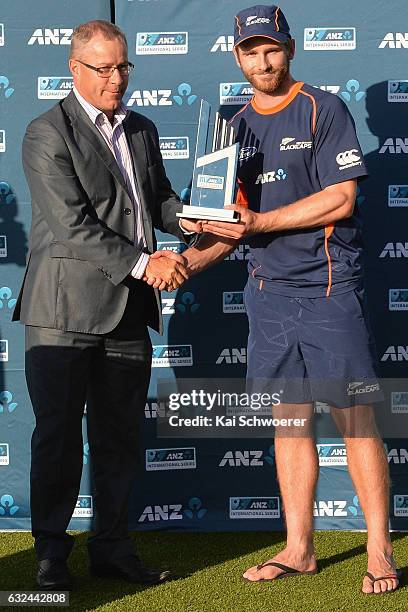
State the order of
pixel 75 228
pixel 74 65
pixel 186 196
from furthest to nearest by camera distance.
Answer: pixel 186 196 < pixel 74 65 < pixel 75 228

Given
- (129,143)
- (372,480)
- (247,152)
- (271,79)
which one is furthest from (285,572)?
(271,79)

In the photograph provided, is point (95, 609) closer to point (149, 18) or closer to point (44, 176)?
point (44, 176)

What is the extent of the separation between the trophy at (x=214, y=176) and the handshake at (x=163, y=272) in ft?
0.57

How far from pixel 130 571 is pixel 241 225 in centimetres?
141

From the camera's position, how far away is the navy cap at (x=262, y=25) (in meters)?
3.48

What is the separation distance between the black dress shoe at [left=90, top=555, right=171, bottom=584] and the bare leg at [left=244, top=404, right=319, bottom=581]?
13.8 inches

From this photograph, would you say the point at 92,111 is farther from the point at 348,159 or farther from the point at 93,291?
the point at 348,159

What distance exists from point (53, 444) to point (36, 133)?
115 centimetres

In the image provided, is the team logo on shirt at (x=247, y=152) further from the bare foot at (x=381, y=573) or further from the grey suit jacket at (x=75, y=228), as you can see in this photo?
the bare foot at (x=381, y=573)

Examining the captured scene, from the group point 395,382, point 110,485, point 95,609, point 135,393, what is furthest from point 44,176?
point 395,382

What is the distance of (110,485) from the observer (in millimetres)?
3660

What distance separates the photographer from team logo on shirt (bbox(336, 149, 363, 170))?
11.3 feet

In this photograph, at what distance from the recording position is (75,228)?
3303mm

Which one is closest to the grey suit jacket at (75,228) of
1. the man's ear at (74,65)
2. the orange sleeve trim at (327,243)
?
the man's ear at (74,65)
